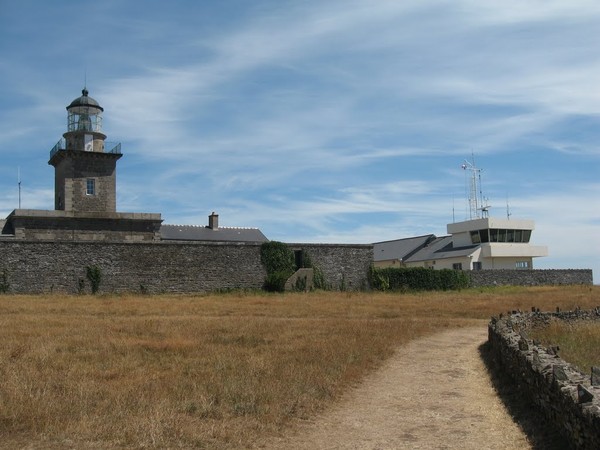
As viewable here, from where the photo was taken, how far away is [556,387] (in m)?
7.41

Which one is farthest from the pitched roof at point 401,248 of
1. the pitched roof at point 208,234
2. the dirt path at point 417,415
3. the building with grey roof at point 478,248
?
the dirt path at point 417,415

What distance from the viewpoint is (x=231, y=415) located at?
27.1 ft

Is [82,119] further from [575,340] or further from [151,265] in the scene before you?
[575,340]

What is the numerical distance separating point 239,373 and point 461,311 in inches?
711

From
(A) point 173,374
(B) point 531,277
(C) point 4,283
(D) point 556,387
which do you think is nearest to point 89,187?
(C) point 4,283

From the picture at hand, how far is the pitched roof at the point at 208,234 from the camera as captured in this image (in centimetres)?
5278

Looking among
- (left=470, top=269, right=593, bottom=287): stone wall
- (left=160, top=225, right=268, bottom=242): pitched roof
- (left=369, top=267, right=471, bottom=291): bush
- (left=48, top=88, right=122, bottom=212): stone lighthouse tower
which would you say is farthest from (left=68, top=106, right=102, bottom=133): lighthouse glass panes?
(left=470, top=269, right=593, bottom=287): stone wall

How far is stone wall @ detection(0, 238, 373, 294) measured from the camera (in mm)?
34250

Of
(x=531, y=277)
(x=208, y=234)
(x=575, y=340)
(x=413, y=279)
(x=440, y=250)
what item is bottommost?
(x=575, y=340)

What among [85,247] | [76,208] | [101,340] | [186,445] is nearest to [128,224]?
[76,208]

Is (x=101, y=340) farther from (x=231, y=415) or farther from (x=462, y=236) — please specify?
(x=462, y=236)

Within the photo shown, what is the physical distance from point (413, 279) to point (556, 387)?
124ft

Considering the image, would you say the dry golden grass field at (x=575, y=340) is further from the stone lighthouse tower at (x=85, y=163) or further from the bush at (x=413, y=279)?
the stone lighthouse tower at (x=85, y=163)

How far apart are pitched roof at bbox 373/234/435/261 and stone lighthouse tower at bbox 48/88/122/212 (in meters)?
33.0
